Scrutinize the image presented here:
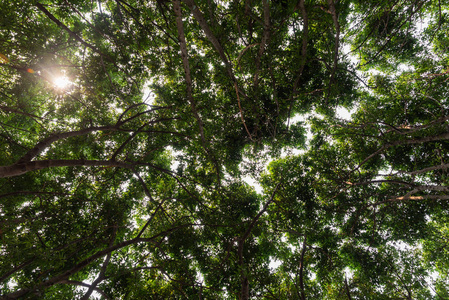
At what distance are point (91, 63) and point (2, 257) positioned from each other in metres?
6.25

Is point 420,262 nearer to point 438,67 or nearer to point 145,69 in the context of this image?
point 438,67

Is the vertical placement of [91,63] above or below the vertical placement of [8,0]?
above

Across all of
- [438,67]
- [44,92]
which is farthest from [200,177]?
[438,67]

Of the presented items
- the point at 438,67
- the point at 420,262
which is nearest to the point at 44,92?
the point at 438,67

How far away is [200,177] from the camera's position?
25.2 ft

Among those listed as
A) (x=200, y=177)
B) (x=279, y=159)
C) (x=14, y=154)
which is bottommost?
(x=14, y=154)

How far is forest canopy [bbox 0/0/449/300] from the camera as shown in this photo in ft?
18.1

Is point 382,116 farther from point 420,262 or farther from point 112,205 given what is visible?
point 112,205

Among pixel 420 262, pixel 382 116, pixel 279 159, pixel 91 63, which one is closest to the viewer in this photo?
pixel 91 63

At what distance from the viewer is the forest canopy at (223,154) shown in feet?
18.1

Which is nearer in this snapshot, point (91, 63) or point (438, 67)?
point (91, 63)

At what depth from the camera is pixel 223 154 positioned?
804 centimetres

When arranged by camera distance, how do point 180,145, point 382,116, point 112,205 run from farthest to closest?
point 180,145 < point 382,116 < point 112,205

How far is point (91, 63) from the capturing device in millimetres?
6520
